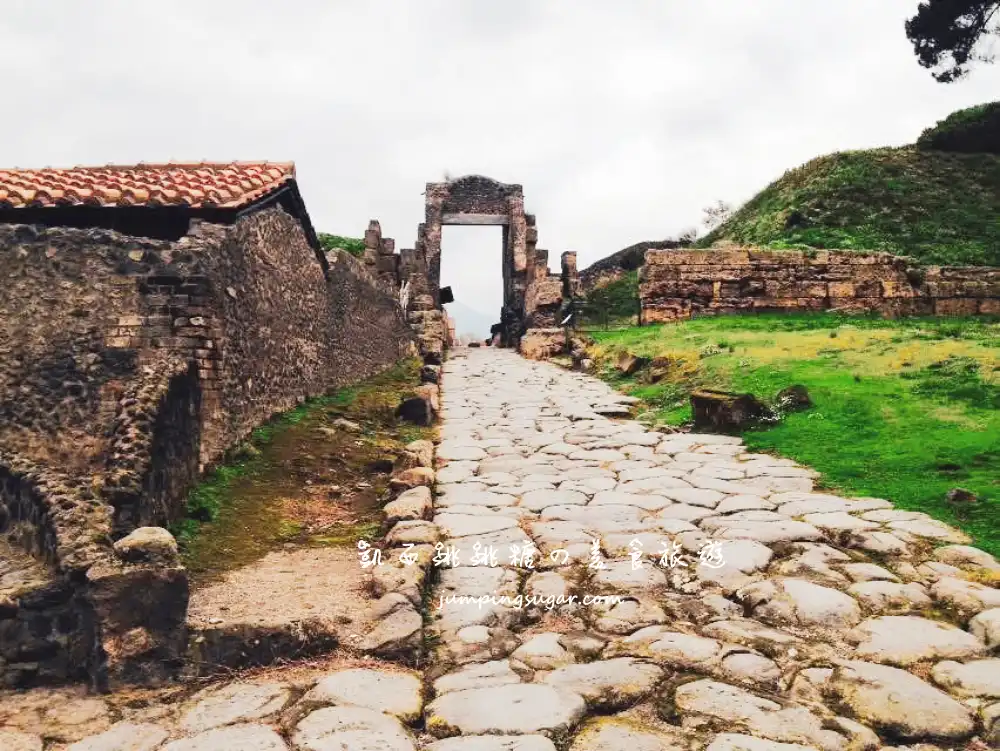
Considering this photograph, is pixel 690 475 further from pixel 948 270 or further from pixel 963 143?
pixel 963 143

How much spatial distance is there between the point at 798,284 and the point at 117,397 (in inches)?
573

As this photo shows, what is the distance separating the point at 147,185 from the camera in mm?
8047

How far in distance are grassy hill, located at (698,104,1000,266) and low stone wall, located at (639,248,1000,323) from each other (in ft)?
8.86

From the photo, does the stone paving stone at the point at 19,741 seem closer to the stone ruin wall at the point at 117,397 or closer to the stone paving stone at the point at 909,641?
the stone ruin wall at the point at 117,397

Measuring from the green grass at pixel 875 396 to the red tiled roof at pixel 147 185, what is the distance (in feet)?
17.5

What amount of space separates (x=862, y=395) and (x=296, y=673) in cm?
600

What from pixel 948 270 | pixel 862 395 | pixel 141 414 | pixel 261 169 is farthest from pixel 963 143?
pixel 141 414

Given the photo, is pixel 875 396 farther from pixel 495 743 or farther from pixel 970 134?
pixel 970 134

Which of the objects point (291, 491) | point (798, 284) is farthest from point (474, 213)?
point (291, 491)

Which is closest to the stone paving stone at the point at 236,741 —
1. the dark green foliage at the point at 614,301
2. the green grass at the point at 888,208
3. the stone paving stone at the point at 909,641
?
the stone paving stone at the point at 909,641

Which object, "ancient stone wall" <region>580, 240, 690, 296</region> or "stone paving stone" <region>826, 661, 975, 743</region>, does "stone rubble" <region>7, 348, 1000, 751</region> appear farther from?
"ancient stone wall" <region>580, 240, 690, 296</region>

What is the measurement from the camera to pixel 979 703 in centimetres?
245

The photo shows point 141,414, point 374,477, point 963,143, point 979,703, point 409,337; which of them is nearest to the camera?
point 979,703

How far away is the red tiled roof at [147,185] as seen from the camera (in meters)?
7.40
